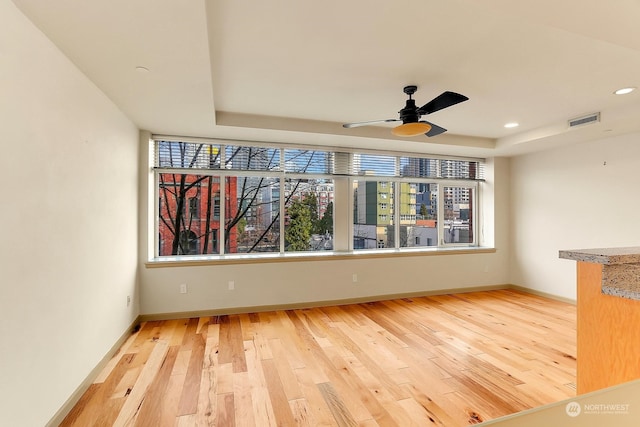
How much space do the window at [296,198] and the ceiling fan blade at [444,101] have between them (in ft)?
6.90

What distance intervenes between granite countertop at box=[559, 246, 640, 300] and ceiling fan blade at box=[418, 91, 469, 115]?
1386 mm

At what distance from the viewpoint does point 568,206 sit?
4449 mm

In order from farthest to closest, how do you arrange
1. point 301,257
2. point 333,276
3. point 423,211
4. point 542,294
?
point 423,211 → point 542,294 → point 333,276 → point 301,257

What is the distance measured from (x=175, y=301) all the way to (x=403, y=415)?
117 inches

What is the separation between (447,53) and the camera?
7.19ft

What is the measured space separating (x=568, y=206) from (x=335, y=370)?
4326 millimetres

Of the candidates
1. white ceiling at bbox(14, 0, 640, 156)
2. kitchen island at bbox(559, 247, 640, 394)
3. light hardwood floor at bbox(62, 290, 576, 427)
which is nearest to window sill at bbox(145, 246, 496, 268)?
light hardwood floor at bbox(62, 290, 576, 427)

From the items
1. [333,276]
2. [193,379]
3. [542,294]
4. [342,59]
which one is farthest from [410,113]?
[542,294]

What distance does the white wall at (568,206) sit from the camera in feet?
12.5

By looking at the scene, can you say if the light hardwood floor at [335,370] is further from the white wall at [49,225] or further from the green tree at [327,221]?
the green tree at [327,221]

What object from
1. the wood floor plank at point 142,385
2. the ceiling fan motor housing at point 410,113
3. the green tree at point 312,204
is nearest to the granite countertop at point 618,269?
the ceiling fan motor housing at point 410,113

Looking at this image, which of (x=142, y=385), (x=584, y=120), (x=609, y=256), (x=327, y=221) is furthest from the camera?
(x=327, y=221)

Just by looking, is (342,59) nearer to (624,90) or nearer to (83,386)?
(624,90)

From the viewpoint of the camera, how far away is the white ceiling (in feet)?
5.07
